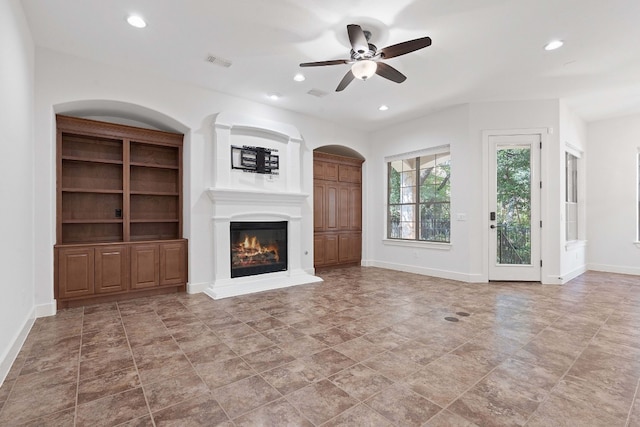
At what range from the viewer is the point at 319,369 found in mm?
2324

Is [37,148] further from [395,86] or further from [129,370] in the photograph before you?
[395,86]

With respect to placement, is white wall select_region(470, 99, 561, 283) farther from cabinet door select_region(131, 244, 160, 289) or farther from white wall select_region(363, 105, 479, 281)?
cabinet door select_region(131, 244, 160, 289)

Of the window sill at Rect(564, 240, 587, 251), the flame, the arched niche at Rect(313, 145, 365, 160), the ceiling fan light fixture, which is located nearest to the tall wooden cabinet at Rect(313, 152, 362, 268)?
the arched niche at Rect(313, 145, 365, 160)

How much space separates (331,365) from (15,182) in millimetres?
3224

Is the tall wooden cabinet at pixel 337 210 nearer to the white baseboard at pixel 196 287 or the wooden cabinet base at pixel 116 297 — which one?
the white baseboard at pixel 196 287

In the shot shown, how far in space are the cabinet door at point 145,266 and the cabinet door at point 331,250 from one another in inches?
131

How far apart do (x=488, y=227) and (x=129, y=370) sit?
5.46m

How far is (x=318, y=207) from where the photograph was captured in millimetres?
6484

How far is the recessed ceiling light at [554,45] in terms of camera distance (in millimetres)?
3467

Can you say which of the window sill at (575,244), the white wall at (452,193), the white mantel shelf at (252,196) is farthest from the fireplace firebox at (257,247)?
the window sill at (575,244)

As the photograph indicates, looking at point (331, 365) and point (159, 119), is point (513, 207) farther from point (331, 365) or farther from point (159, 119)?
point (159, 119)

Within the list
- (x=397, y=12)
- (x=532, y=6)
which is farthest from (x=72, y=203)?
(x=532, y=6)

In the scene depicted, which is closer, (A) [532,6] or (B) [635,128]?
(A) [532,6]

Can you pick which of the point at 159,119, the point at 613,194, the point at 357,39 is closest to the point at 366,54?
the point at 357,39
